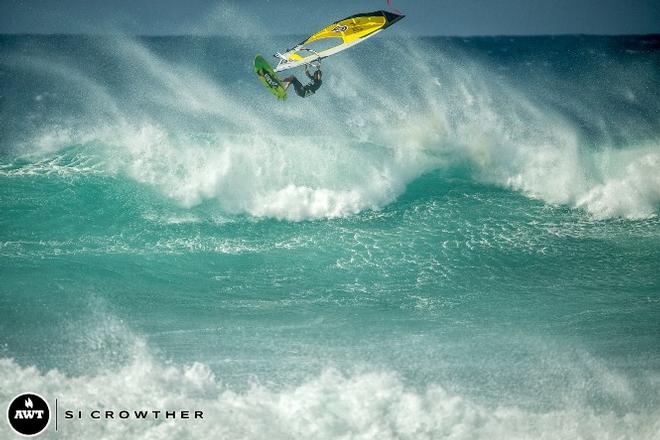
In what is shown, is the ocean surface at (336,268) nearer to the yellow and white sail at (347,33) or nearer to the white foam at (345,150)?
the white foam at (345,150)

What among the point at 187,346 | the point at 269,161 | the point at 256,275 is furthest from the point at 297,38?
the point at 187,346

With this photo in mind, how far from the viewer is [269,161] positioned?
1357cm

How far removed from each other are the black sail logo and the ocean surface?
17cm

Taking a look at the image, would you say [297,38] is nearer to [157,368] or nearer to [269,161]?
[269,161]

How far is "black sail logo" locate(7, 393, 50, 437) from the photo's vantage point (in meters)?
7.43

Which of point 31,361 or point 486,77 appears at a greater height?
point 486,77

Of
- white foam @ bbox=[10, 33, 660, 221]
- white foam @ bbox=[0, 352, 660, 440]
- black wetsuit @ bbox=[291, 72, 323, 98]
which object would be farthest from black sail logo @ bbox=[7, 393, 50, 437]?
black wetsuit @ bbox=[291, 72, 323, 98]

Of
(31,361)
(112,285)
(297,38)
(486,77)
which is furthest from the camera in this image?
(297,38)

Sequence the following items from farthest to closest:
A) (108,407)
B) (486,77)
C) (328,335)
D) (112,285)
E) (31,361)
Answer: (486,77) → (112,285) → (328,335) → (31,361) → (108,407)

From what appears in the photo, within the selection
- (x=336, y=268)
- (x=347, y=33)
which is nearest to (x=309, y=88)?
(x=347, y=33)

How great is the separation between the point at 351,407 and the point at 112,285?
193 inches

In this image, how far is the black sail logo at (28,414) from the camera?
7430mm

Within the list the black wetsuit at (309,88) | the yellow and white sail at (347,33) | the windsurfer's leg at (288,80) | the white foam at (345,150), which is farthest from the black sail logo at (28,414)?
the windsurfer's leg at (288,80)

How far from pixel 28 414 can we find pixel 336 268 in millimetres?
5453
